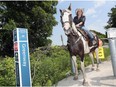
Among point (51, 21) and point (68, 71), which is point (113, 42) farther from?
point (51, 21)

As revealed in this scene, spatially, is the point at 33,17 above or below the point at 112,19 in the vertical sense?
below

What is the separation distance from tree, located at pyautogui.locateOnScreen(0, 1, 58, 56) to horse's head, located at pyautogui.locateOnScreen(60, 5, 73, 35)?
1360 cm

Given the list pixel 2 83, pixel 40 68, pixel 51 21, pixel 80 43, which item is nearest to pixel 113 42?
pixel 80 43

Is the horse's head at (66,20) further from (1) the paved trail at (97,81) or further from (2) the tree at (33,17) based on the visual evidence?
(2) the tree at (33,17)

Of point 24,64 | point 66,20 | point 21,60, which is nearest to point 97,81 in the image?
point 66,20

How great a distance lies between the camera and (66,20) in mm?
9523

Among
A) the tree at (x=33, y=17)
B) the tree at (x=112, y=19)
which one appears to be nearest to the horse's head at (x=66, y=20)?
the tree at (x=33, y=17)

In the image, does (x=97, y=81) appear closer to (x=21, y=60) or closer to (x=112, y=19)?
(x=21, y=60)

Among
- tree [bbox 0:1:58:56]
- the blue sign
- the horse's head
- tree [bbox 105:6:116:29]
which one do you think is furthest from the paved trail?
tree [bbox 105:6:116:29]

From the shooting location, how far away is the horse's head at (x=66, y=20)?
9469mm

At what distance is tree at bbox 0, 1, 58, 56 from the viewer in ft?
76.5

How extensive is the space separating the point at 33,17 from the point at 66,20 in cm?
1436

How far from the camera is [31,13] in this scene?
23.6 metres

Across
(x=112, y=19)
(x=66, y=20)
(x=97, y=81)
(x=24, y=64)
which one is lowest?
(x=97, y=81)
